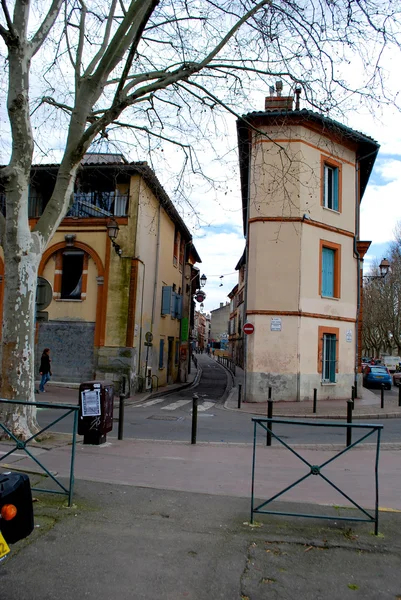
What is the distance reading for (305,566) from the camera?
3.72 m

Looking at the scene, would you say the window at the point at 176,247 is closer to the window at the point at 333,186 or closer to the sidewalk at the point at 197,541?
the window at the point at 333,186

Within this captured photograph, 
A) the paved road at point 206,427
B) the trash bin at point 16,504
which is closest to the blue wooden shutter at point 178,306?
the paved road at point 206,427

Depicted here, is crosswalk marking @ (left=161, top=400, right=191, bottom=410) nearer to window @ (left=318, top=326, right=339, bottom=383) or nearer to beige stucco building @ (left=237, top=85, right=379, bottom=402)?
beige stucco building @ (left=237, top=85, right=379, bottom=402)

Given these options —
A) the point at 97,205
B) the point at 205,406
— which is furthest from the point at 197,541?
the point at 97,205

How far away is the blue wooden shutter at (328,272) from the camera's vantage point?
18688 mm

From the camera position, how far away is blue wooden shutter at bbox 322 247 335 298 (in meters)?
18.7

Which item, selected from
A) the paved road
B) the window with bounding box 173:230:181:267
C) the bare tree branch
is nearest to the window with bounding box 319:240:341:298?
the paved road

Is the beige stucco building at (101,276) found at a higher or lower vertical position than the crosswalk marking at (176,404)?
higher

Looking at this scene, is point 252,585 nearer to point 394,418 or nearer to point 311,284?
point 394,418

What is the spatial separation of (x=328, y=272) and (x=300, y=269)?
194 centimetres

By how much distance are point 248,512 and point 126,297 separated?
14135 millimetres

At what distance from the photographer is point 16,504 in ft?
9.98

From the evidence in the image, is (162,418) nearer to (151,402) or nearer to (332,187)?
(151,402)

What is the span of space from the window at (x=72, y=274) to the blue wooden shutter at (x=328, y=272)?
9.77 m
